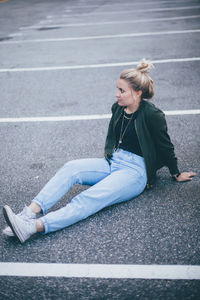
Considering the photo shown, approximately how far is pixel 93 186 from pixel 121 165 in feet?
1.36

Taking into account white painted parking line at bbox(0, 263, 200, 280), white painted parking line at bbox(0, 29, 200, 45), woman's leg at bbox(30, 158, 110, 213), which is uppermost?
white painted parking line at bbox(0, 29, 200, 45)

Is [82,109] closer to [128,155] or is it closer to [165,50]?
[128,155]

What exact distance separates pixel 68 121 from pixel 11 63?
3976 millimetres

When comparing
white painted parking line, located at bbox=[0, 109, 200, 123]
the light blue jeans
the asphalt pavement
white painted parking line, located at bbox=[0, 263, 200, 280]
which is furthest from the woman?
white painted parking line, located at bbox=[0, 109, 200, 123]

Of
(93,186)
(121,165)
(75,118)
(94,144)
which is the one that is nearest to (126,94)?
(121,165)

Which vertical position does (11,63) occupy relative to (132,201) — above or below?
above

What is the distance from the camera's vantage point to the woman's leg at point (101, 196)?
2881 mm

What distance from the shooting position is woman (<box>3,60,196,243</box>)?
2.94 metres

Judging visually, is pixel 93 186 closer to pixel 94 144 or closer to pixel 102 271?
pixel 102 271

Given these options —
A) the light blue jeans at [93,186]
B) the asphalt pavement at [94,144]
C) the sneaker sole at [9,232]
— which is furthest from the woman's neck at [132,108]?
the sneaker sole at [9,232]

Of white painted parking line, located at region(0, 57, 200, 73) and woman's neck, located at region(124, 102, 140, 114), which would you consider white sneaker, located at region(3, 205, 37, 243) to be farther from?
white painted parking line, located at region(0, 57, 200, 73)

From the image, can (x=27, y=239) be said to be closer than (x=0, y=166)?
Yes

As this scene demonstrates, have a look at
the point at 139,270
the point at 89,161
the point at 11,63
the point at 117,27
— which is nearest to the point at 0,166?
the point at 89,161

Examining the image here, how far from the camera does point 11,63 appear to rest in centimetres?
813
